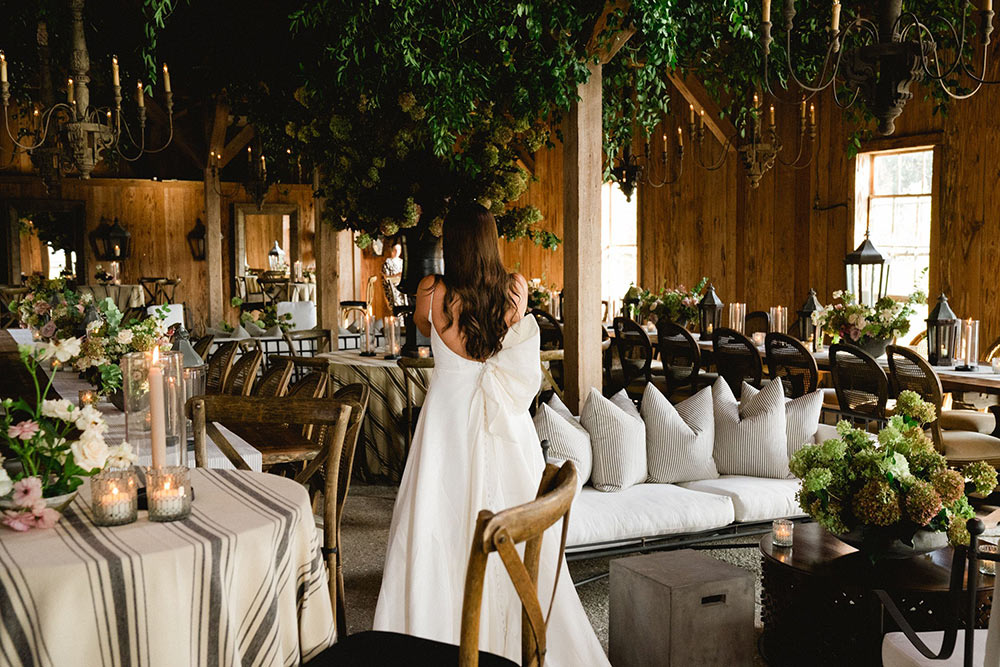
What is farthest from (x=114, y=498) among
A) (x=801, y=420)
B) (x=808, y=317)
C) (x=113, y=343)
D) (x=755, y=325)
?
(x=755, y=325)

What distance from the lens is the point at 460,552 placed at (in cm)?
301

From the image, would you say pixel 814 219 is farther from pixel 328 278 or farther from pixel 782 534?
pixel 782 534

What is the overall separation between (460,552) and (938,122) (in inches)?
265

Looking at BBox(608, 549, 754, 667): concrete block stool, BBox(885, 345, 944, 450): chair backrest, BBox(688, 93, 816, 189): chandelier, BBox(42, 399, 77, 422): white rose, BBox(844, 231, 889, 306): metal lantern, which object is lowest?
BBox(608, 549, 754, 667): concrete block stool

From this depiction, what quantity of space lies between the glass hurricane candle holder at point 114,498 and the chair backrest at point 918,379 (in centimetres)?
422

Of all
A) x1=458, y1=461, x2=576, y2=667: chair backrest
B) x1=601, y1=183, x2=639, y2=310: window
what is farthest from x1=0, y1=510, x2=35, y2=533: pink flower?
x1=601, y1=183, x2=639, y2=310: window

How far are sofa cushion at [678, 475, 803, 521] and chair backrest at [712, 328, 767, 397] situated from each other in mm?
2111

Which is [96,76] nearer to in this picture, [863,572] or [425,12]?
[425,12]

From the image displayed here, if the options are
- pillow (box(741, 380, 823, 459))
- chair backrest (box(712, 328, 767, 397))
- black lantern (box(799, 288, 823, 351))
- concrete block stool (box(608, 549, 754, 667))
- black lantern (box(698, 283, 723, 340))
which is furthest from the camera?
black lantern (box(698, 283, 723, 340))

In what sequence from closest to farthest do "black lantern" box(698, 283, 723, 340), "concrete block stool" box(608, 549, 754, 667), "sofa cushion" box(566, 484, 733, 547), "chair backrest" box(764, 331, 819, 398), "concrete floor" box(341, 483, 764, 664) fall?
"concrete block stool" box(608, 549, 754, 667) → "concrete floor" box(341, 483, 764, 664) → "sofa cushion" box(566, 484, 733, 547) → "chair backrest" box(764, 331, 819, 398) → "black lantern" box(698, 283, 723, 340)

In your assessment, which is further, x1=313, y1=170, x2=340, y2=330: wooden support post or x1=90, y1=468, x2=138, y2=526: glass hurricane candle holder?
x1=313, y1=170, x2=340, y2=330: wooden support post

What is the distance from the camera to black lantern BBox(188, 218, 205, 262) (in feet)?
51.2

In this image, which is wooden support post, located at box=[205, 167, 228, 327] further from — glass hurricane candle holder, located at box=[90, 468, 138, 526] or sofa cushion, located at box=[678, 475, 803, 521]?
glass hurricane candle holder, located at box=[90, 468, 138, 526]

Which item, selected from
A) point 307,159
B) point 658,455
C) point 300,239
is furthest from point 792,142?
point 300,239
